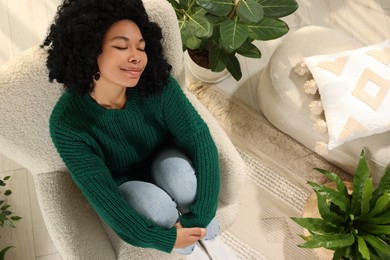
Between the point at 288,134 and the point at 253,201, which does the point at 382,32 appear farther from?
the point at 253,201

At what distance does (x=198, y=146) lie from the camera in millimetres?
1434

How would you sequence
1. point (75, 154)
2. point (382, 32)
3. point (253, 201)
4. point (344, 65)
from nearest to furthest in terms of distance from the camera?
1. point (75, 154)
2. point (344, 65)
3. point (253, 201)
4. point (382, 32)

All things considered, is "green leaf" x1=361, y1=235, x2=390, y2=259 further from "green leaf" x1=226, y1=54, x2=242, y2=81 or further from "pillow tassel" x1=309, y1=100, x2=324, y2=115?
"green leaf" x1=226, y1=54, x2=242, y2=81

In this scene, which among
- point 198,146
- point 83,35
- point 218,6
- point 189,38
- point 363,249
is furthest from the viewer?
point 189,38

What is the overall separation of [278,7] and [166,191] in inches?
31.0

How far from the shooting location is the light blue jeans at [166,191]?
142 cm

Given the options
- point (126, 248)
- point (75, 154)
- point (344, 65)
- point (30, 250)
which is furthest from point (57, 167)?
point (344, 65)

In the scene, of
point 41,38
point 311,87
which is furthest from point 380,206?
point 41,38

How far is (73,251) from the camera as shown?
137 cm

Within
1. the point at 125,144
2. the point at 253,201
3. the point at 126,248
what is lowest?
the point at 253,201

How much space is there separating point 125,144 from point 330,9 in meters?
1.57

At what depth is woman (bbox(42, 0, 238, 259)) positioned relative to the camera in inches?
45.8

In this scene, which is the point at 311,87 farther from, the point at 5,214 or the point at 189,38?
the point at 5,214

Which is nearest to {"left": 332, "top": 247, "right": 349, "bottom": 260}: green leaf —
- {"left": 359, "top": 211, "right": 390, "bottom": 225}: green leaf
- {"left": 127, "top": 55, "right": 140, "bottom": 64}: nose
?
{"left": 359, "top": 211, "right": 390, "bottom": 225}: green leaf
